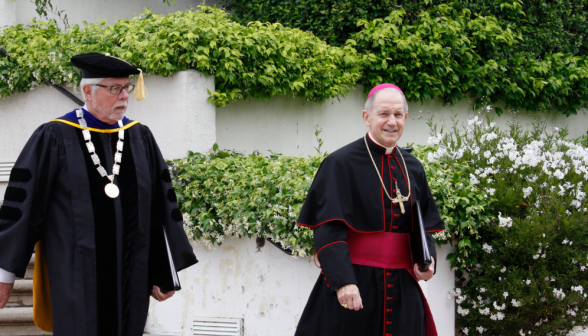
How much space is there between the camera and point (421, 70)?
717 cm

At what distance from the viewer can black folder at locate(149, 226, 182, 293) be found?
117 inches

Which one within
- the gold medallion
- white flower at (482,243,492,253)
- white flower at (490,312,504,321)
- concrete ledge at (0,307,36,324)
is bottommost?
concrete ledge at (0,307,36,324)

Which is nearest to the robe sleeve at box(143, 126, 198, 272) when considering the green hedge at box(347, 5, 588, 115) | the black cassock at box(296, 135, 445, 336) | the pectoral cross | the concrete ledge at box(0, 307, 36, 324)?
the black cassock at box(296, 135, 445, 336)

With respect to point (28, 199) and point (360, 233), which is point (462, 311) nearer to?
point (360, 233)

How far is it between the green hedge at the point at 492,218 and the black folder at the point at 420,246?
3.85ft

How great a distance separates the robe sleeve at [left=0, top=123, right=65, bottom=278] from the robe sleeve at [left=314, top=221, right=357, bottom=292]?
135 centimetres

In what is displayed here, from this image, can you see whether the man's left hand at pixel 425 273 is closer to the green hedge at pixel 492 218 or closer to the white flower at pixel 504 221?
the green hedge at pixel 492 218

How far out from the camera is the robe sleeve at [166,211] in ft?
9.91

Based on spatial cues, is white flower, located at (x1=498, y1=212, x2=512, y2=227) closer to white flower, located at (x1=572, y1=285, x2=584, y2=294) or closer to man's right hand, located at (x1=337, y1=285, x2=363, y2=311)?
white flower, located at (x1=572, y1=285, x2=584, y2=294)

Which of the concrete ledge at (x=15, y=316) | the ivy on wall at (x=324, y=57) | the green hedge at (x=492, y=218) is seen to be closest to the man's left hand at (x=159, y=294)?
the green hedge at (x=492, y=218)

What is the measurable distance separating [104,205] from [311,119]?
14.1 feet

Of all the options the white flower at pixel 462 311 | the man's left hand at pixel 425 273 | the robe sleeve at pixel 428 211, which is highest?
the robe sleeve at pixel 428 211

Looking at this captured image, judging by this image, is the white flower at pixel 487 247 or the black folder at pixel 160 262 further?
the white flower at pixel 487 247

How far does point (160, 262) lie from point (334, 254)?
0.99m
